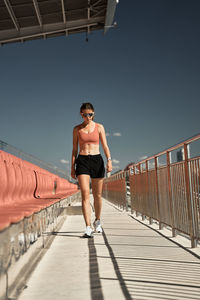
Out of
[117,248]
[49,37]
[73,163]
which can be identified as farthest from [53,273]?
[49,37]

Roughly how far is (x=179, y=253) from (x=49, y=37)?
18479mm

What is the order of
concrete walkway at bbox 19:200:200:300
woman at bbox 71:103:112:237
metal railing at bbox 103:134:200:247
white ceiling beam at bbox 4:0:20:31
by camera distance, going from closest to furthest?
concrete walkway at bbox 19:200:200:300 < metal railing at bbox 103:134:200:247 < woman at bbox 71:103:112:237 < white ceiling beam at bbox 4:0:20:31

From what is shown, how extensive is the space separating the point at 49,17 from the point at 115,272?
17066 millimetres

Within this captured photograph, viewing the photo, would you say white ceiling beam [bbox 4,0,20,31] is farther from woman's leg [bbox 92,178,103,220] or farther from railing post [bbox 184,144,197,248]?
railing post [bbox 184,144,197,248]

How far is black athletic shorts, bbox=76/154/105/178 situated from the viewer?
4805 mm

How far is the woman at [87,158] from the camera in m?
4.77

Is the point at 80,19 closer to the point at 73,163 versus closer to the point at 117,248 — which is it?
the point at 73,163

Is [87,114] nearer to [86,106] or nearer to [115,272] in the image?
[86,106]

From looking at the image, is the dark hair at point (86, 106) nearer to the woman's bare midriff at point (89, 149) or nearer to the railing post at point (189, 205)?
the woman's bare midriff at point (89, 149)

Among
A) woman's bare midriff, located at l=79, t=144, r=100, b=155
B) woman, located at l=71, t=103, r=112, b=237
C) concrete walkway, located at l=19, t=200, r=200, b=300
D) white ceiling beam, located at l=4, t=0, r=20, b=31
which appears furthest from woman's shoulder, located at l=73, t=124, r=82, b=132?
white ceiling beam, located at l=4, t=0, r=20, b=31

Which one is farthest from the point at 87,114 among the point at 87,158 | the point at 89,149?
the point at 87,158

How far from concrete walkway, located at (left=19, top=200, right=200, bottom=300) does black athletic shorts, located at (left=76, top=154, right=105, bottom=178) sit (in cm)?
91

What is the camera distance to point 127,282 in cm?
251

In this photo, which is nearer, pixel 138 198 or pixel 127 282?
pixel 127 282
